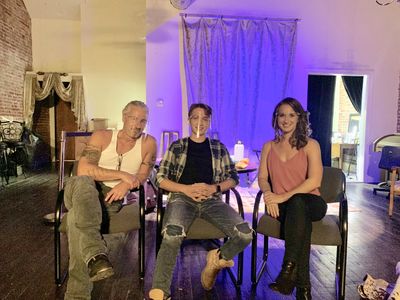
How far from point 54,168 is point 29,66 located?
2.68m

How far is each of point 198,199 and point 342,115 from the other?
627cm

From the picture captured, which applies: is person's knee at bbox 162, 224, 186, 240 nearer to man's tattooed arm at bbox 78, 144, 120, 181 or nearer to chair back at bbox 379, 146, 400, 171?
man's tattooed arm at bbox 78, 144, 120, 181

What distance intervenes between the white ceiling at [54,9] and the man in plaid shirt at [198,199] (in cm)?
700

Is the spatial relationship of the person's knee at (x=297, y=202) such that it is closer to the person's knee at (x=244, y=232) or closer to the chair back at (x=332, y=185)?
the person's knee at (x=244, y=232)

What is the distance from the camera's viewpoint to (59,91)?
7945 millimetres

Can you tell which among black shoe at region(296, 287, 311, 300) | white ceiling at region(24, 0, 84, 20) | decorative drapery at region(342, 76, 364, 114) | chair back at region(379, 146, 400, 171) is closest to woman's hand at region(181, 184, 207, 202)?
black shoe at region(296, 287, 311, 300)

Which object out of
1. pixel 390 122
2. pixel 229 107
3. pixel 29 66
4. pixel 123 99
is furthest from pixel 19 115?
pixel 390 122

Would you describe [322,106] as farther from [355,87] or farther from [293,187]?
[293,187]

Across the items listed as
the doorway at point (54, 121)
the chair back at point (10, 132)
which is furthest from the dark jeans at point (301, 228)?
the doorway at point (54, 121)

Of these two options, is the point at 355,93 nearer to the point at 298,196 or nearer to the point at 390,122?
the point at 390,122

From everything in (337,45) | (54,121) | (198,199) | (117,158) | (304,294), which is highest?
(337,45)

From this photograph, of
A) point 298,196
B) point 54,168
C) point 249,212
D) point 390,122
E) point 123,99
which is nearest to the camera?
point 298,196

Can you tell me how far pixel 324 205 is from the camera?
1.86m

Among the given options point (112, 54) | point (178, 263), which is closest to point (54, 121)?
point (112, 54)
